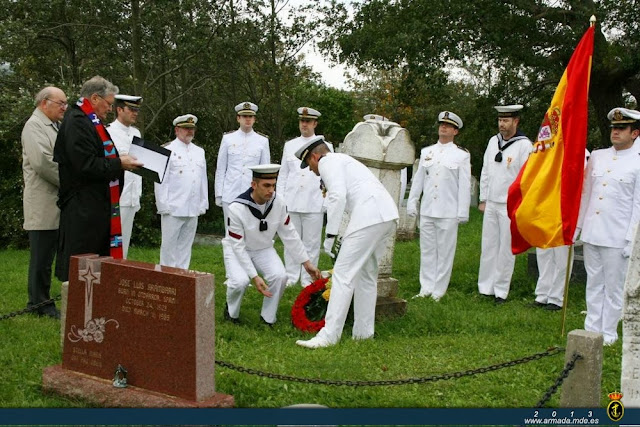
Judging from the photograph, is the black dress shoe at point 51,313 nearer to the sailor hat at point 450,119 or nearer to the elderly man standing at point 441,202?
the elderly man standing at point 441,202

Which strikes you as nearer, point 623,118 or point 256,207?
point 623,118

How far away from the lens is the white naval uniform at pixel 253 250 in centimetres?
771

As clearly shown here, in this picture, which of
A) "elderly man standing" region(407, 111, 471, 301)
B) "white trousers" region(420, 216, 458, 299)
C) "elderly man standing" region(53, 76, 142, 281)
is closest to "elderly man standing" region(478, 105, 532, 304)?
"elderly man standing" region(407, 111, 471, 301)

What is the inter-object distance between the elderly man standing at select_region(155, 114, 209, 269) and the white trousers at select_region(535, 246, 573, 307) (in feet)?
14.5

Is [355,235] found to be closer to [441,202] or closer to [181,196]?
[441,202]

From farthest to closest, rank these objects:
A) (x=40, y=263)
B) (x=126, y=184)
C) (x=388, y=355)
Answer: (x=126, y=184)
(x=40, y=263)
(x=388, y=355)

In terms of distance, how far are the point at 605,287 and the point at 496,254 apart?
7.65 ft

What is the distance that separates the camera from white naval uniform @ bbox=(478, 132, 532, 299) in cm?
953

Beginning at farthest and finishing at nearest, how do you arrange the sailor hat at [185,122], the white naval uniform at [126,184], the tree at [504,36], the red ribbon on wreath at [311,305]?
1. the tree at [504,36]
2. the sailor hat at [185,122]
3. the white naval uniform at [126,184]
4. the red ribbon on wreath at [311,305]

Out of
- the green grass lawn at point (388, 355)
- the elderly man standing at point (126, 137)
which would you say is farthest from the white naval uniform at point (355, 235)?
the elderly man standing at point (126, 137)

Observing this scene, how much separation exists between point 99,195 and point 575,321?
522 centimetres

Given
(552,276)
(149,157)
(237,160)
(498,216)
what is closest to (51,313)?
(149,157)

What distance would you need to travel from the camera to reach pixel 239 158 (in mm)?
10500

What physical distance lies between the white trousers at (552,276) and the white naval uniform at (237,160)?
12.8 ft
